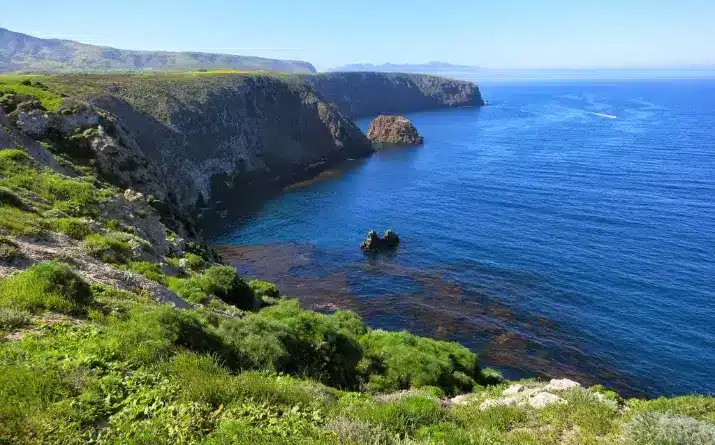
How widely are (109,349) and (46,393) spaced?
219 centimetres

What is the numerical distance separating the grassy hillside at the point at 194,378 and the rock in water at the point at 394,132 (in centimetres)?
12734

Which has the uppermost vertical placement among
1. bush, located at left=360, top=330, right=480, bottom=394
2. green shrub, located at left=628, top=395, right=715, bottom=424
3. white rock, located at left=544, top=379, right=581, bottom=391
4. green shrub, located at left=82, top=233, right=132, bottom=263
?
green shrub, located at left=82, top=233, right=132, bottom=263

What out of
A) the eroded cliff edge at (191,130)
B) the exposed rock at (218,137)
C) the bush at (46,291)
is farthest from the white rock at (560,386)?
the exposed rock at (218,137)

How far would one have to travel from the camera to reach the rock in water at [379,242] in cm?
6306

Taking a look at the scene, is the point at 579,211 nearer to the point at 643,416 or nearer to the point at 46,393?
the point at 643,416

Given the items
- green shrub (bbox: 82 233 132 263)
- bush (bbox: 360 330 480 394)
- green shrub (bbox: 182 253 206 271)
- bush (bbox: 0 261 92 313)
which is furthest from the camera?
green shrub (bbox: 182 253 206 271)

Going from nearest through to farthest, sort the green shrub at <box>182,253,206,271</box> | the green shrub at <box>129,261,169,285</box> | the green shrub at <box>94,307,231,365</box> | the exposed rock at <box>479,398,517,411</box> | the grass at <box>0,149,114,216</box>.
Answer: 1. the green shrub at <box>94,307,231,365</box>
2. the exposed rock at <box>479,398,517,411</box>
3. the green shrub at <box>129,261,169,285</box>
4. the grass at <box>0,149,114,216</box>
5. the green shrub at <box>182,253,206,271</box>

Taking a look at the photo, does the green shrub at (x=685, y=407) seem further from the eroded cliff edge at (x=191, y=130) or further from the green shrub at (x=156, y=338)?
the eroded cliff edge at (x=191, y=130)

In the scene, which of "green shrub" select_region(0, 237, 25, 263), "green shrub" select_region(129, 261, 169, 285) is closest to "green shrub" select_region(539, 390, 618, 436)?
"green shrub" select_region(129, 261, 169, 285)

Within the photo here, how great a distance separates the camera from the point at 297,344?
19047 millimetres

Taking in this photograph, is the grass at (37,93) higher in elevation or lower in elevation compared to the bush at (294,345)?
higher

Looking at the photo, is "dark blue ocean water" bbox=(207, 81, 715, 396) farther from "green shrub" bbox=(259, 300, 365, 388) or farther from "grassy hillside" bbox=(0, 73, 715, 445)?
"grassy hillside" bbox=(0, 73, 715, 445)

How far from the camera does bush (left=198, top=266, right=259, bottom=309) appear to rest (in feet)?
79.6

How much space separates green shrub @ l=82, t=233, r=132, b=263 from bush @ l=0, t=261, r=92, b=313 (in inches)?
237
